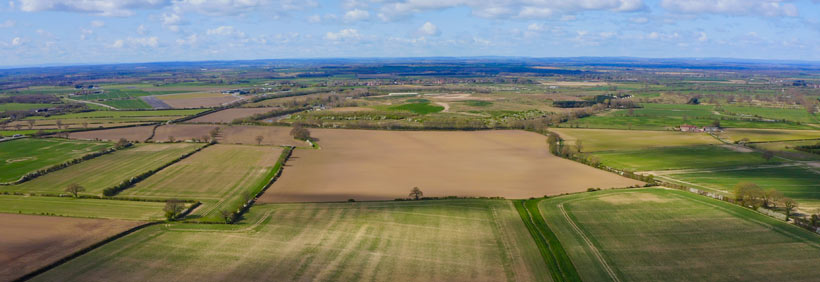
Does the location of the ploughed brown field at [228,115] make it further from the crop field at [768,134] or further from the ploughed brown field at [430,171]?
the crop field at [768,134]

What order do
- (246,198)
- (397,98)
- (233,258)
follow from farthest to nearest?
(397,98) < (246,198) < (233,258)

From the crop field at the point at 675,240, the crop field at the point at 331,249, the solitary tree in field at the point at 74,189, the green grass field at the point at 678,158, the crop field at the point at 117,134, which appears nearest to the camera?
the crop field at the point at 331,249

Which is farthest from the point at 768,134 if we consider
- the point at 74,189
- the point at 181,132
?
the point at 181,132

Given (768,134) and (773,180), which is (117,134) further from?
(768,134)

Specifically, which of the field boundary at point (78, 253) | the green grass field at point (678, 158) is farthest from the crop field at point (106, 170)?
the green grass field at point (678, 158)

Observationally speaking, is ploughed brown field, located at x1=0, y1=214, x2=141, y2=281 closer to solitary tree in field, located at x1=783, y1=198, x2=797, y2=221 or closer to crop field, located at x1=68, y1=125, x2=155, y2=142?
crop field, located at x1=68, y1=125, x2=155, y2=142

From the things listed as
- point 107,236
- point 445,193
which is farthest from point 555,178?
point 107,236

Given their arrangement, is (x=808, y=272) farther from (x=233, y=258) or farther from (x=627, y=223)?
(x=233, y=258)
